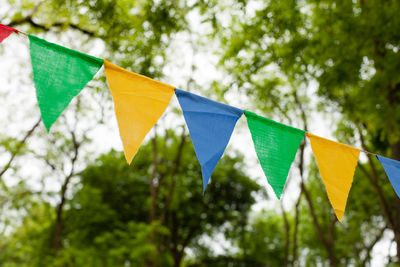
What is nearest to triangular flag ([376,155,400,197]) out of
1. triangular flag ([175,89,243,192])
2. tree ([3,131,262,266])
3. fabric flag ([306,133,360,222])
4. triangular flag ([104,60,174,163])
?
fabric flag ([306,133,360,222])

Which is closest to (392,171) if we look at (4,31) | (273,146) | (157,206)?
(273,146)

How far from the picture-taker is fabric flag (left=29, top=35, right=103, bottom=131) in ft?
5.92

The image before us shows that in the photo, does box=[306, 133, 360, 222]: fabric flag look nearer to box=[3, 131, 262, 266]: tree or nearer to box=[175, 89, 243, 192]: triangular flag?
box=[175, 89, 243, 192]: triangular flag

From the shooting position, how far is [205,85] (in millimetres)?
8266

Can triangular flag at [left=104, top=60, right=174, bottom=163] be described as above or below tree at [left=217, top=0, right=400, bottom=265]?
below

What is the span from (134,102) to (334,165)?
159 centimetres

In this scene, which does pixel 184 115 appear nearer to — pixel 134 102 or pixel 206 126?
pixel 206 126

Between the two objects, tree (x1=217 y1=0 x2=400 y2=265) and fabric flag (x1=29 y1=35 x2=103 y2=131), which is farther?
tree (x1=217 y1=0 x2=400 y2=265)

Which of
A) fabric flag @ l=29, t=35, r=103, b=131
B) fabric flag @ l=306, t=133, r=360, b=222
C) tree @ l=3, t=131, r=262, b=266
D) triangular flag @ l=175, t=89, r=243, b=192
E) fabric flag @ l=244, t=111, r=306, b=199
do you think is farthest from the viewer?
tree @ l=3, t=131, r=262, b=266

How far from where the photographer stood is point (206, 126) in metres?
2.26

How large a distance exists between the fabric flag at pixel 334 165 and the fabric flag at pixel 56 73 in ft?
5.41

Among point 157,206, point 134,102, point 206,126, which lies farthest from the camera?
point 157,206

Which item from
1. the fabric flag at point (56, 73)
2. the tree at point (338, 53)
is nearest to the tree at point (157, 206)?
the tree at point (338, 53)

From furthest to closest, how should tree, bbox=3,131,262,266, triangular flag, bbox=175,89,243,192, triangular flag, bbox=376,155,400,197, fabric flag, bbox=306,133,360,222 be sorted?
tree, bbox=3,131,262,266 → triangular flag, bbox=376,155,400,197 → fabric flag, bbox=306,133,360,222 → triangular flag, bbox=175,89,243,192
